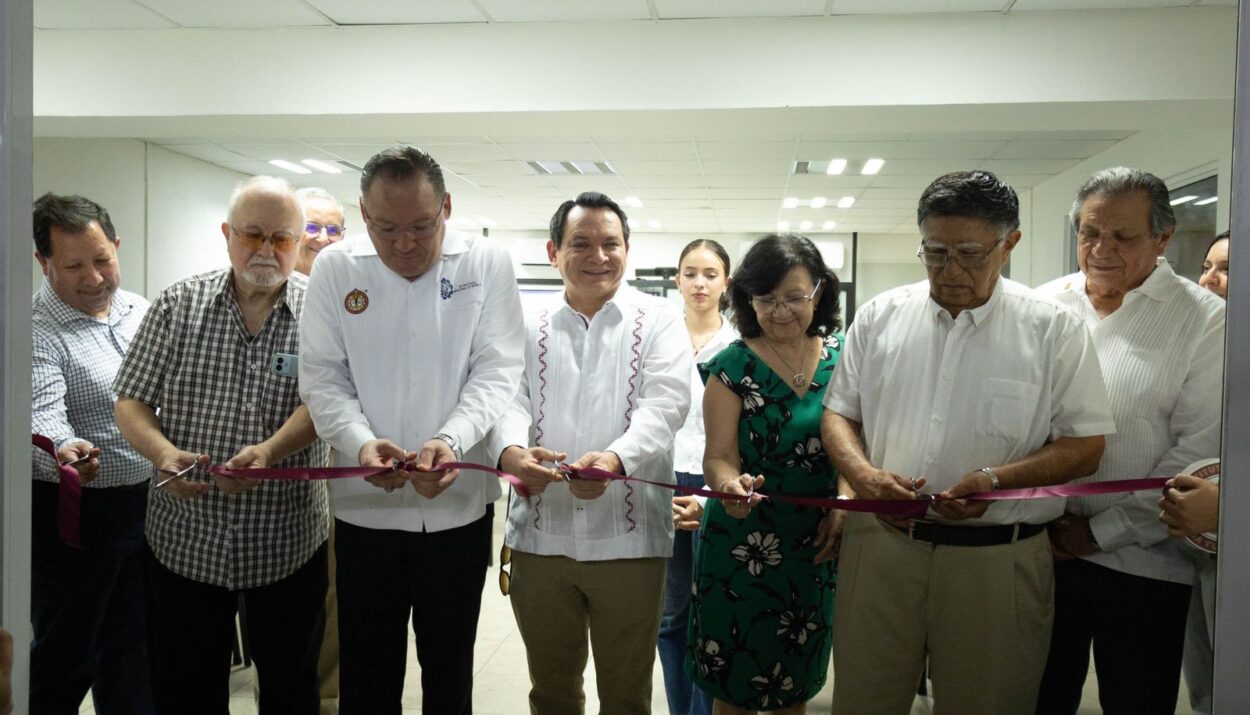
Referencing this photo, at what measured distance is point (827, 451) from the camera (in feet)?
6.91

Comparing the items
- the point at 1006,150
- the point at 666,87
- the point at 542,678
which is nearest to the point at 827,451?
the point at 542,678

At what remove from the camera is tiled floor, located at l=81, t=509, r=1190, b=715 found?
11.2ft

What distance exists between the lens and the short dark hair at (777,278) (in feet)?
7.52

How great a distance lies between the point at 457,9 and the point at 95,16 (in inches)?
101

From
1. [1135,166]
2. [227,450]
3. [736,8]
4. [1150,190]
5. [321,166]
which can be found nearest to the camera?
[1150,190]

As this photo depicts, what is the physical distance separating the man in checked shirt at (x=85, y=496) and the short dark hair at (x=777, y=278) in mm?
1936

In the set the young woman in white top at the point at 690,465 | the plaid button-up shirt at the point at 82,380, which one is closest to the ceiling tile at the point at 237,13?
the plaid button-up shirt at the point at 82,380

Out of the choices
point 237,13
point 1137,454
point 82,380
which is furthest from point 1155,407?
point 237,13

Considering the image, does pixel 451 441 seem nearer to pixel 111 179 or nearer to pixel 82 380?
pixel 82 380

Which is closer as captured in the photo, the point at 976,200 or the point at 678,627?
the point at 976,200

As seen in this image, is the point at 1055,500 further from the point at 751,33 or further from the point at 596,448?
the point at 751,33

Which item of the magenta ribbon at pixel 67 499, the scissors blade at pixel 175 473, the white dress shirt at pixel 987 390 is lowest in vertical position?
the magenta ribbon at pixel 67 499

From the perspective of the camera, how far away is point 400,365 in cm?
209

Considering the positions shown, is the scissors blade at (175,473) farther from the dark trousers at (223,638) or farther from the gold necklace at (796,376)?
the gold necklace at (796,376)
